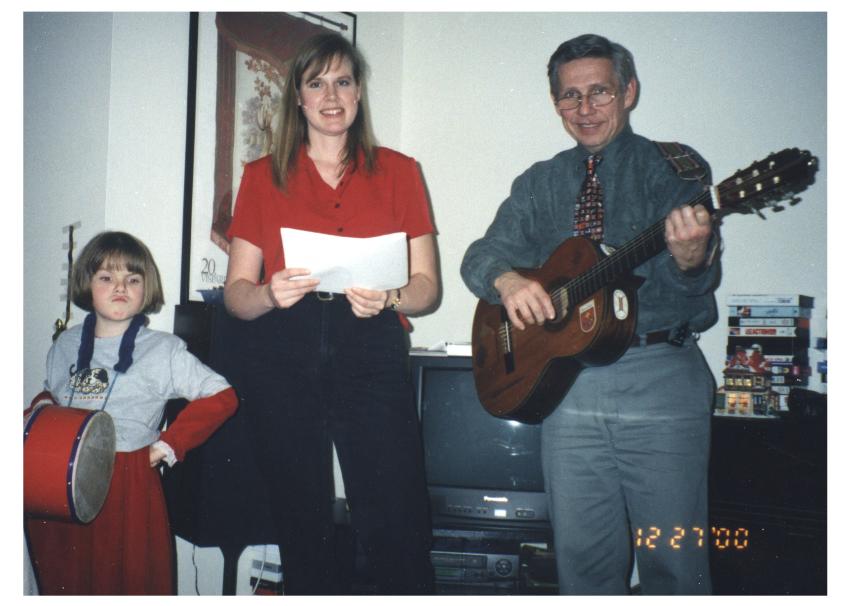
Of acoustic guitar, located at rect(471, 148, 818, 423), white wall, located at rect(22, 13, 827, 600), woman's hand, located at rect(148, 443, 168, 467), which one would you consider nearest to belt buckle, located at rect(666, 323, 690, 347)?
acoustic guitar, located at rect(471, 148, 818, 423)

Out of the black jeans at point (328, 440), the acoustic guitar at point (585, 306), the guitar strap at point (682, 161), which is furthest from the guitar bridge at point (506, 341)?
the guitar strap at point (682, 161)

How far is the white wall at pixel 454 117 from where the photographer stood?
A: 2.04m

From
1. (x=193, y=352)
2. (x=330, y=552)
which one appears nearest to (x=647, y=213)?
(x=330, y=552)

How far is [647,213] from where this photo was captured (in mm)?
1590

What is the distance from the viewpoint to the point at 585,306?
159 cm

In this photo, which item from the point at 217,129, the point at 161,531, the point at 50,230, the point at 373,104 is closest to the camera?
the point at 161,531

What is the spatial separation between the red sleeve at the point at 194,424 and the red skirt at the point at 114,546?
0.33ft

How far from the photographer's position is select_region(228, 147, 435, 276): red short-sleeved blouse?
150 cm

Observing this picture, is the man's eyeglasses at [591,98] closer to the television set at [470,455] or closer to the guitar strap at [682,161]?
the guitar strap at [682,161]

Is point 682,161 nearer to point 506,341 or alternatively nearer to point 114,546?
point 506,341

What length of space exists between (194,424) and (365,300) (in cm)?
72

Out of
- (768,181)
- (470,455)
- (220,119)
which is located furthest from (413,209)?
(220,119)

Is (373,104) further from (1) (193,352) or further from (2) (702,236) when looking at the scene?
(2) (702,236)
